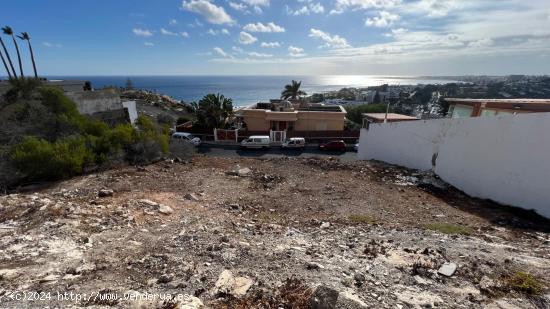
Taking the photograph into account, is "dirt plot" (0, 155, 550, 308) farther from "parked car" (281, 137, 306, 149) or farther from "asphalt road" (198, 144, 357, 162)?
"parked car" (281, 137, 306, 149)

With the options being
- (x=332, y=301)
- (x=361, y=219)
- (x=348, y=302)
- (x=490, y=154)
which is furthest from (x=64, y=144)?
(x=490, y=154)

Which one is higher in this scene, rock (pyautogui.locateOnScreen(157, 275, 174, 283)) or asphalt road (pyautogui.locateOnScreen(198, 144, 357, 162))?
rock (pyautogui.locateOnScreen(157, 275, 174, 283))

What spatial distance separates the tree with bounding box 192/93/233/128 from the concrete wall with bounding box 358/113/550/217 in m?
19.3

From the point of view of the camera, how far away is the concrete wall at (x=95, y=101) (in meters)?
22.5

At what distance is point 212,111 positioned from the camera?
2967cm

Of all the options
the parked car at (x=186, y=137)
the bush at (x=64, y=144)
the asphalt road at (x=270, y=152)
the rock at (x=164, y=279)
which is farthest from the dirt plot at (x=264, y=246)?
the parked car at (x=186, y=137)

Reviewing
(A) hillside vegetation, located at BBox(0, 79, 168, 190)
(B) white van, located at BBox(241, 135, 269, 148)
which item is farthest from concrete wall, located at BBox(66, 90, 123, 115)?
(B) white van, located at BBox(241, 135, 269, 148)

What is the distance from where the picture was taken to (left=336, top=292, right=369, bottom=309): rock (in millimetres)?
3952

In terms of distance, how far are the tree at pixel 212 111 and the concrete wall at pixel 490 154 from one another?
63.4 feet

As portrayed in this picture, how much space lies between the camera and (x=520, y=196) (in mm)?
9727

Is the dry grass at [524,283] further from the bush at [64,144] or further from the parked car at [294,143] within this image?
the parked car at [294,143]

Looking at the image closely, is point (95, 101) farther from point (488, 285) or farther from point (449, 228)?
point (488, 285)

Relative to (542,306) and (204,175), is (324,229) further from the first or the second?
(204,175)

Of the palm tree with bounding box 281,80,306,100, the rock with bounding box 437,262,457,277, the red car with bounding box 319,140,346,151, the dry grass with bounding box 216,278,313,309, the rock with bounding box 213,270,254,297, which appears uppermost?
the palm tree with bounding box 281,80,306,100
